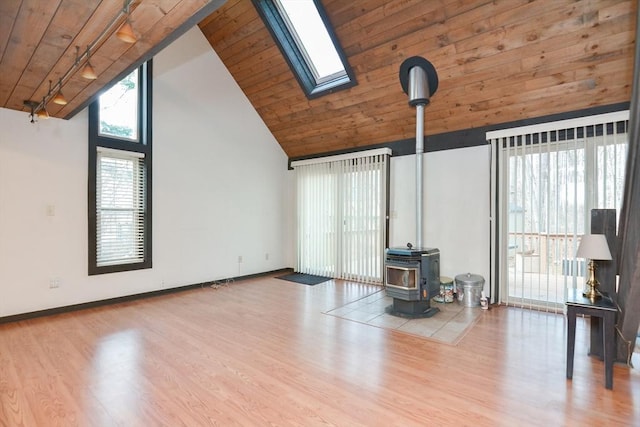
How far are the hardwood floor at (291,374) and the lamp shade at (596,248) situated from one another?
92 centimetres

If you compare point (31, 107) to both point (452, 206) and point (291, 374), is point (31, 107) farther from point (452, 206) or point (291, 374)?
point (452, 206)

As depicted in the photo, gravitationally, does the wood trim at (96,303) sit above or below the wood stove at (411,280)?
below

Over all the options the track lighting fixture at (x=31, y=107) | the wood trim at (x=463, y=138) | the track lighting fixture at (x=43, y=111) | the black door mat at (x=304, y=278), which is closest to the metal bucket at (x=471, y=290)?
the wood trim at (x=463, y=138)

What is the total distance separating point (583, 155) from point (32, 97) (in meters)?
6.07

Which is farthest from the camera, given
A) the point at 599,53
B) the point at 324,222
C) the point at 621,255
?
the point at 324,222

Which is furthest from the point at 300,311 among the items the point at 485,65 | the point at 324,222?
the point at 485,65

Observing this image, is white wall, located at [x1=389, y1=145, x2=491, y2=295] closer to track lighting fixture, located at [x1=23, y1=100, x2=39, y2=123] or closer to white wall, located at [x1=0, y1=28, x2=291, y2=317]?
white wall, located at [x1=0, y1=28, x2=291, y2=317]

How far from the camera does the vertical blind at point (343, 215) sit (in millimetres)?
5531

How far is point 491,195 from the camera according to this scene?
4402mm

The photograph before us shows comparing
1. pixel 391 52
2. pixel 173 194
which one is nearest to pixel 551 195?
pixel 391 52

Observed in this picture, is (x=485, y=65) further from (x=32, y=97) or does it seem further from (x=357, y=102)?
(x=32, y=97)

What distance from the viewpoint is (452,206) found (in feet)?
15.8

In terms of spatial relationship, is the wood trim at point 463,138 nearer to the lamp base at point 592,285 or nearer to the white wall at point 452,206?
the white wall at point 452,206

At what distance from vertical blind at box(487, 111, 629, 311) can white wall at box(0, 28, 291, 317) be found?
411 cm
